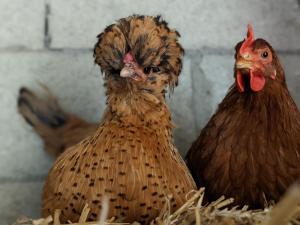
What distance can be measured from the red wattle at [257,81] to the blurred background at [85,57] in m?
0.49

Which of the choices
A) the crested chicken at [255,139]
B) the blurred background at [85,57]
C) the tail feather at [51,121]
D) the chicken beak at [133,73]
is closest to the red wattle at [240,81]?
the crested chicken at [255,139]

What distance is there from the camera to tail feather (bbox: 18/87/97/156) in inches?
70.4

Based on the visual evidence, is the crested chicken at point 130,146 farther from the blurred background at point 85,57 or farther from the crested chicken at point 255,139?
the blurred background at point 85,57

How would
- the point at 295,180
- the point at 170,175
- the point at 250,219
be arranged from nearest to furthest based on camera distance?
the point at 250,219 < the point at 170,175 < the point at 295,180

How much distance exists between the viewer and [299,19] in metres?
1.92

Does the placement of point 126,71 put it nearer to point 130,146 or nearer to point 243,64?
point 130,146

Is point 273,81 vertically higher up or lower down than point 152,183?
higher up

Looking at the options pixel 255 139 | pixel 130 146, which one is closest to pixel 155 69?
pixel 130 146

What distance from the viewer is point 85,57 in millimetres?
1831

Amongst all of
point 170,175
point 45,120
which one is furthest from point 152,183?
point 45,120

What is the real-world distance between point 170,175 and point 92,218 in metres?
0.22

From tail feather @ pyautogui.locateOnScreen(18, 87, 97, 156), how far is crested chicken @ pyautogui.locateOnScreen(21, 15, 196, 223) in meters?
0.44

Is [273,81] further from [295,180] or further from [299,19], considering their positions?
[299,19]

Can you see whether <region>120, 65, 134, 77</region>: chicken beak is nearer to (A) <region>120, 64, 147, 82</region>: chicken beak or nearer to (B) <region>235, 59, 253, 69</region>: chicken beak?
(A) <region>120, 64, 147, 82</region>: chicken beak
